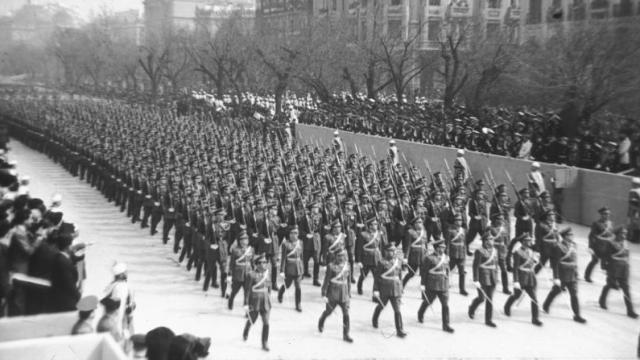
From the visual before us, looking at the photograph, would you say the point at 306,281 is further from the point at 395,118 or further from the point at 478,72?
the point at 478,72

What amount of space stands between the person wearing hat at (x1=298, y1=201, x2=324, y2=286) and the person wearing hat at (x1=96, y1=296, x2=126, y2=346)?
6.34 m

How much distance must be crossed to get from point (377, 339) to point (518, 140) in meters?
11.4

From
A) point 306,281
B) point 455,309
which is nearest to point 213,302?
point 306,281

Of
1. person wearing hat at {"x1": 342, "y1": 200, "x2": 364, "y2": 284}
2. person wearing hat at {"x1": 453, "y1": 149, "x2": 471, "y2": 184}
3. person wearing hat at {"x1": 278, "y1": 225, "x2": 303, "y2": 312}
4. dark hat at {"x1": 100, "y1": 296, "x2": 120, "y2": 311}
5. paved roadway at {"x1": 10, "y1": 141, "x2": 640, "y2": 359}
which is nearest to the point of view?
dark hat at {"x1": 100, "y1": 296, "x2": 120, "y2": 311}

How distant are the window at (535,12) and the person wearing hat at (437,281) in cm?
3016

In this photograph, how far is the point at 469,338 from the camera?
1015 cm

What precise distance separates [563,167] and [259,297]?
10684mm

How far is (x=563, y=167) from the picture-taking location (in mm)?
17844

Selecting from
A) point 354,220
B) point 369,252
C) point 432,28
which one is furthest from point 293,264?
point 432,28

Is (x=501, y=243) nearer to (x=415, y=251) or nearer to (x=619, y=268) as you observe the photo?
(x=415, y=251)

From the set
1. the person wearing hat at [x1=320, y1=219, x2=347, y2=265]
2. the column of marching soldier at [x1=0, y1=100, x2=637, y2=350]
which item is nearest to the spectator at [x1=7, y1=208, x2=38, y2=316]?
the column of marching soldier at [x1=0, y1=100, x2=637, y2=350]

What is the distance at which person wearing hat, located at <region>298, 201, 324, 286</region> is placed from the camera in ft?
42.7

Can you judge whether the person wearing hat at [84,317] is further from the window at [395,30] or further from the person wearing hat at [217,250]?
the window at [395,30]

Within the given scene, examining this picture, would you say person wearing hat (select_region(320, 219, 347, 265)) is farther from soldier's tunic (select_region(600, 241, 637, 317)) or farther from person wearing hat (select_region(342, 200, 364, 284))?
soldier's tunic (select_region(600, 241, 637, 317))
